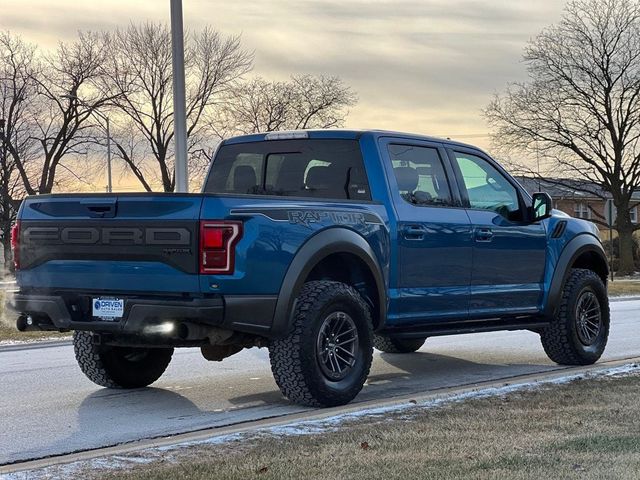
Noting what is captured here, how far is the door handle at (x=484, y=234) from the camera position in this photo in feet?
29.2

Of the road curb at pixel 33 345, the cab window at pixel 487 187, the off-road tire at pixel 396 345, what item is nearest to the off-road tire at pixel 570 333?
the cab window at pixel 487 187

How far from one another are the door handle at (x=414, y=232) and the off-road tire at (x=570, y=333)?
2257mm

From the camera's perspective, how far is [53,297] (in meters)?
7.35

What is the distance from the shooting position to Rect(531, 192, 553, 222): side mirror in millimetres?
9586

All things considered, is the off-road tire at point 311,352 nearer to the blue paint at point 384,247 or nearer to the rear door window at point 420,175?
the blue paint at point 384,247

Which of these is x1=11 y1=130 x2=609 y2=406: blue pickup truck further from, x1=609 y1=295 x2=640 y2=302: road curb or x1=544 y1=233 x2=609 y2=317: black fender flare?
x1=609 y1=295 x2=640 y2=302: road curb

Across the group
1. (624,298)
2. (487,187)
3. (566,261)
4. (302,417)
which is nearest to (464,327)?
(487,187)

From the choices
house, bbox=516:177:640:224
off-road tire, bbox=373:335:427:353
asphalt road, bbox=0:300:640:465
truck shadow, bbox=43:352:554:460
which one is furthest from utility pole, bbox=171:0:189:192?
house, bbox=516:177:640:224

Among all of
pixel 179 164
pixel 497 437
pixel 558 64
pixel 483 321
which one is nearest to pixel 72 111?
pixel 558 64

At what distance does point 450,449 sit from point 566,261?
4738mm

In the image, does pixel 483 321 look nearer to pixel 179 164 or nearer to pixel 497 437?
pixel 497 437

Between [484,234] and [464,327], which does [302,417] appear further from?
[484,234]

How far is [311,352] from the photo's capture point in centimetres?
727

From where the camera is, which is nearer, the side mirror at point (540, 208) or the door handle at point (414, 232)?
the door handle at point (414, 232)
